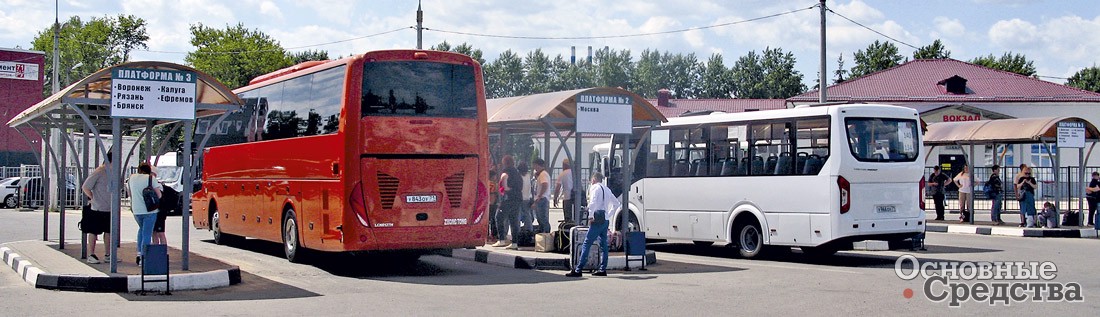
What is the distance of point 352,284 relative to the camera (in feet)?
45.8

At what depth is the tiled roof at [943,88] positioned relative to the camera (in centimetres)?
5603

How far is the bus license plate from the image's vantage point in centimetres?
1506

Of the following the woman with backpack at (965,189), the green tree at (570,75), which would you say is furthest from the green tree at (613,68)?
the woman with backpack at (965,189)

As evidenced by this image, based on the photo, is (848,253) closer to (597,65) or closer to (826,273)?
(826,273)

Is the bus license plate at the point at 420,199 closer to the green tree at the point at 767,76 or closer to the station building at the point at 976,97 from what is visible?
the station building at the point at 976,97

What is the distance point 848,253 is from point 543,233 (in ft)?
18.6

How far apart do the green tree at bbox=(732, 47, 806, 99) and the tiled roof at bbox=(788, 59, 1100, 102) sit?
33.3 metres

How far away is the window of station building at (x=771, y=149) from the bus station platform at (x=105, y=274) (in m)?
8.16

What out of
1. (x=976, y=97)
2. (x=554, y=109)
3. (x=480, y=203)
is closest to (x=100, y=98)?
(x=480, y=203)

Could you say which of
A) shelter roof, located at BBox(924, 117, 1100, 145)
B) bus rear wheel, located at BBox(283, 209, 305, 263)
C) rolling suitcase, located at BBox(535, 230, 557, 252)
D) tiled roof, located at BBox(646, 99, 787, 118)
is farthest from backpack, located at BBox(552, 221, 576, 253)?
tiled roof, located at BBox(646, 99, 787, 118)

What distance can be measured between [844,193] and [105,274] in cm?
994

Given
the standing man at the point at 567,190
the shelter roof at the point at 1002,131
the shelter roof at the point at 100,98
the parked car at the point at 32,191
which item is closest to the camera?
the shelter roof at the point at 100,98

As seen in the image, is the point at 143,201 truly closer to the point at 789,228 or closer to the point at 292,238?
the point at 292,238

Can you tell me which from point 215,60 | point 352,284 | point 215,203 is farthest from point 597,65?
point 352,284
